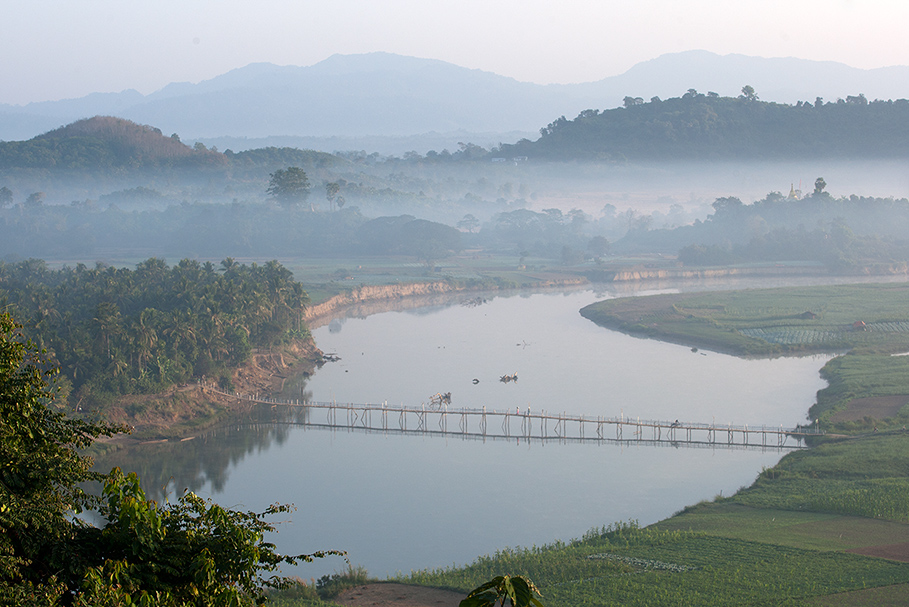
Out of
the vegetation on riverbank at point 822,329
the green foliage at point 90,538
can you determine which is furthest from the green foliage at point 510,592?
the vegetation on riverbank at point 822,329

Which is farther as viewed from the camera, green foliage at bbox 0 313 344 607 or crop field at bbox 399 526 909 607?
crop field at bbox 399 526 909 607

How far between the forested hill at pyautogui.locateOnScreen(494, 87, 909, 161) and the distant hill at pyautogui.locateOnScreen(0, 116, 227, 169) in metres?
81.8

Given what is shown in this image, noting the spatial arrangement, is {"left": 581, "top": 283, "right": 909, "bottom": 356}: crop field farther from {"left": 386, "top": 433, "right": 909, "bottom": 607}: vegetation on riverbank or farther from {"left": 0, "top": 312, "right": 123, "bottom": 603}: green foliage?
{"left": 0, "top": 312, "right": 123, "bottom": 603}: green foliage

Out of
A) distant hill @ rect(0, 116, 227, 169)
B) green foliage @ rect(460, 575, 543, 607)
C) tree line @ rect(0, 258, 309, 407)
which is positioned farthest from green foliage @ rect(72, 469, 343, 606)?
distant hill @ rect(0, 116, 227, 169)

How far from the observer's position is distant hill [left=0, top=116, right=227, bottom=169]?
539 feet

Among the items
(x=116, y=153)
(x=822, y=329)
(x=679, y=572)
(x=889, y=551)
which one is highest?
(x=116, y=153)

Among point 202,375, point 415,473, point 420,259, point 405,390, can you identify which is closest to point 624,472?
point 415,473

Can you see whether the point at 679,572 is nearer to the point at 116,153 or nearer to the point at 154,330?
the point at 154,330

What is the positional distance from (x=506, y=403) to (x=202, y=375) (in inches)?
625

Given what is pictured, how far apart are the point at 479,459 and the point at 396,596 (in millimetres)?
14682

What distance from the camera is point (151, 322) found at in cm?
4403

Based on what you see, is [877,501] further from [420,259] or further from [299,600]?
[420,259]

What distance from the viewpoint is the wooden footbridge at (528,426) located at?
3912cm

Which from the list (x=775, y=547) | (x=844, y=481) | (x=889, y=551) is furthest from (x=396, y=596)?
(x=844, y=481)
